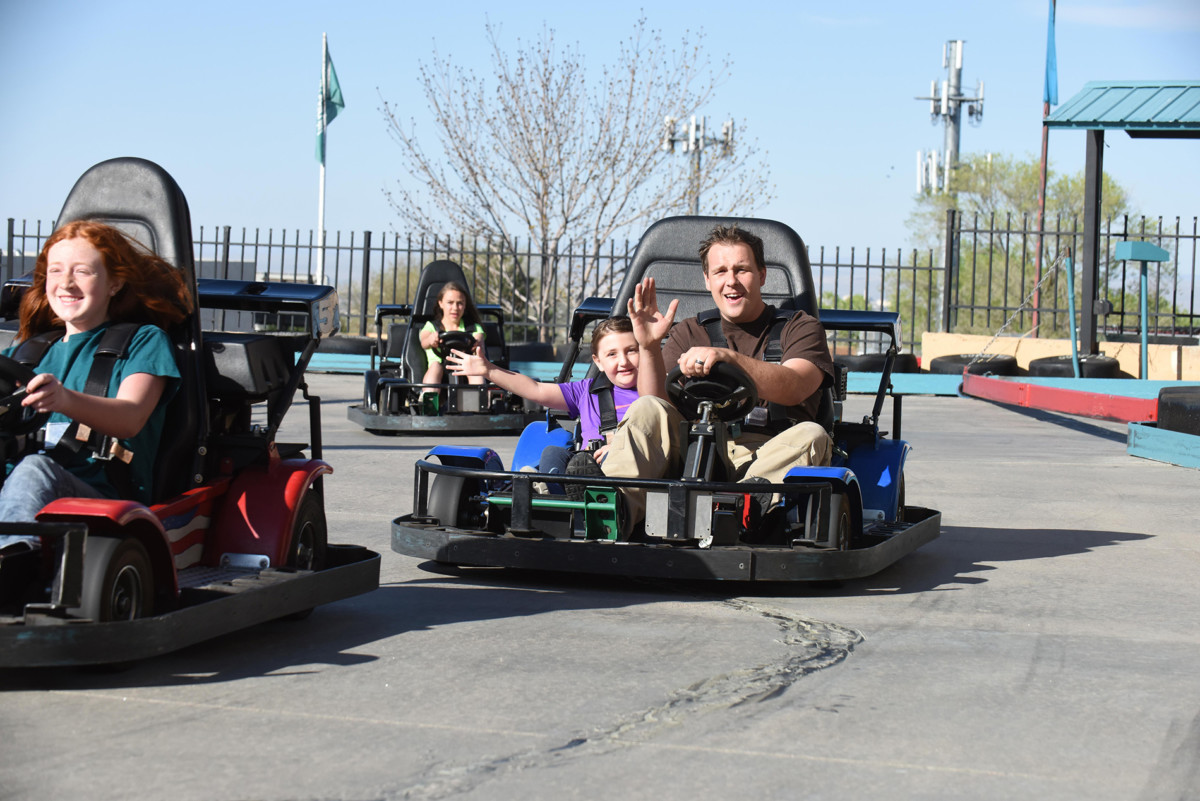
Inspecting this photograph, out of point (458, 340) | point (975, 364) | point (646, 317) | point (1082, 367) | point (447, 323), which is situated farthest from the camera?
point (975, 364)

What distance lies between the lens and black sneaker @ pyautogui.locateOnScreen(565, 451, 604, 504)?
525 cm

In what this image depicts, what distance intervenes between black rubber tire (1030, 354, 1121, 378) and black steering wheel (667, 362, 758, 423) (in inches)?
559

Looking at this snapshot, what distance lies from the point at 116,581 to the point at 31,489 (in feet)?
1.19

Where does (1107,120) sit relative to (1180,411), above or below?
above

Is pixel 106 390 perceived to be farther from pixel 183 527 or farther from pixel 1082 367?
pixel 1082 367

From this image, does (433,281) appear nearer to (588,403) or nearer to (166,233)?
(588,403)

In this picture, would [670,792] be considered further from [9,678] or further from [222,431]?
[222,431]

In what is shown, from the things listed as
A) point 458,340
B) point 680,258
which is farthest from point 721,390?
point 458,340

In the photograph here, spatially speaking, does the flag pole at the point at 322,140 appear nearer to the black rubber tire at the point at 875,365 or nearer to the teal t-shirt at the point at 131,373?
the black rubber tire at the point at 875,365

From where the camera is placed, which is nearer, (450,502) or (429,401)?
(450,502)

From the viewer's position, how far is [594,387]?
5895 mm

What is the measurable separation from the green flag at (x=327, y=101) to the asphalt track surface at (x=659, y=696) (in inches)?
1053

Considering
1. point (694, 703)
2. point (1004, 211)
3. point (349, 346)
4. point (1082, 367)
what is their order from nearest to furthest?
point (694, 703), point (1082, 367), point (349, 346), point (1004, 211)

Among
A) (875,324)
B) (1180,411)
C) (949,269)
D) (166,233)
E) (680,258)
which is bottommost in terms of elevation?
(1180,411)
